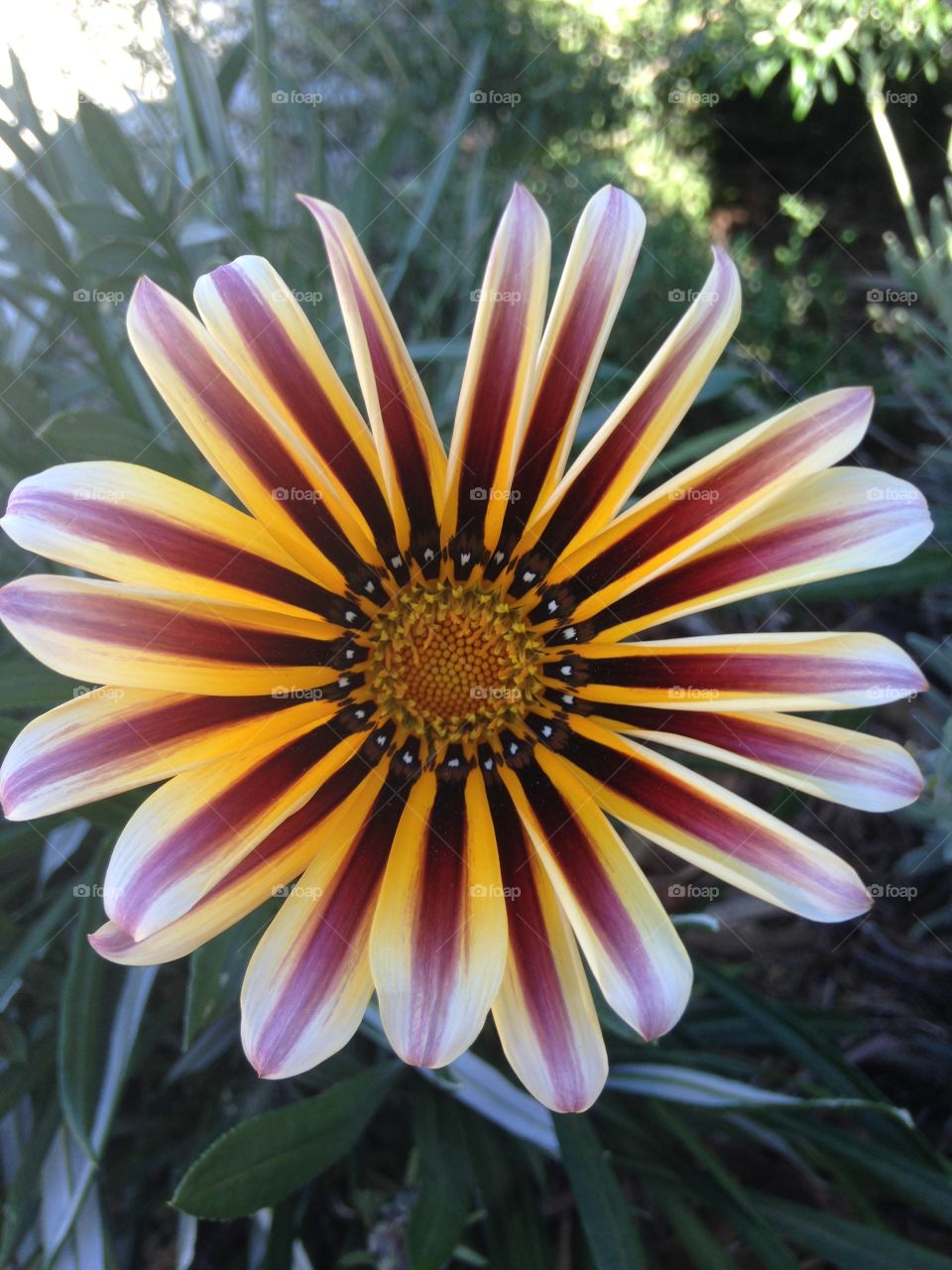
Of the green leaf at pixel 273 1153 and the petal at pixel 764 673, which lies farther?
the green leaf at pixel 273 1153

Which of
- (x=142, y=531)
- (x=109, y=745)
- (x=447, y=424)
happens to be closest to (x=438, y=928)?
(x=109, y=745)

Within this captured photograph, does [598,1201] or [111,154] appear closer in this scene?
[598,1201]

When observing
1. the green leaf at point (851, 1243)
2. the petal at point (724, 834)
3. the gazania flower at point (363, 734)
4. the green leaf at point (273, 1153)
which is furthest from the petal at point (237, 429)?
the green leaf at point (851, 1243)

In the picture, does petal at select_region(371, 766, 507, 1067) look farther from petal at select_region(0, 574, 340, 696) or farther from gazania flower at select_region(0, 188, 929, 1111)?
petal at select_region(0, 574, 340, 696)

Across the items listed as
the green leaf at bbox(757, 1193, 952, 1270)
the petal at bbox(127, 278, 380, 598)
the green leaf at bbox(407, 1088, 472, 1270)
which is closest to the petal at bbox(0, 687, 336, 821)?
the petal at bbox(127, 278, 380, 598)

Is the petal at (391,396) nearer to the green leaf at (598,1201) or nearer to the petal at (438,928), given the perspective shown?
the petal at (438,928)

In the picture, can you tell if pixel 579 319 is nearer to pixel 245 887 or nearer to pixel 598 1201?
pixel 245 887
